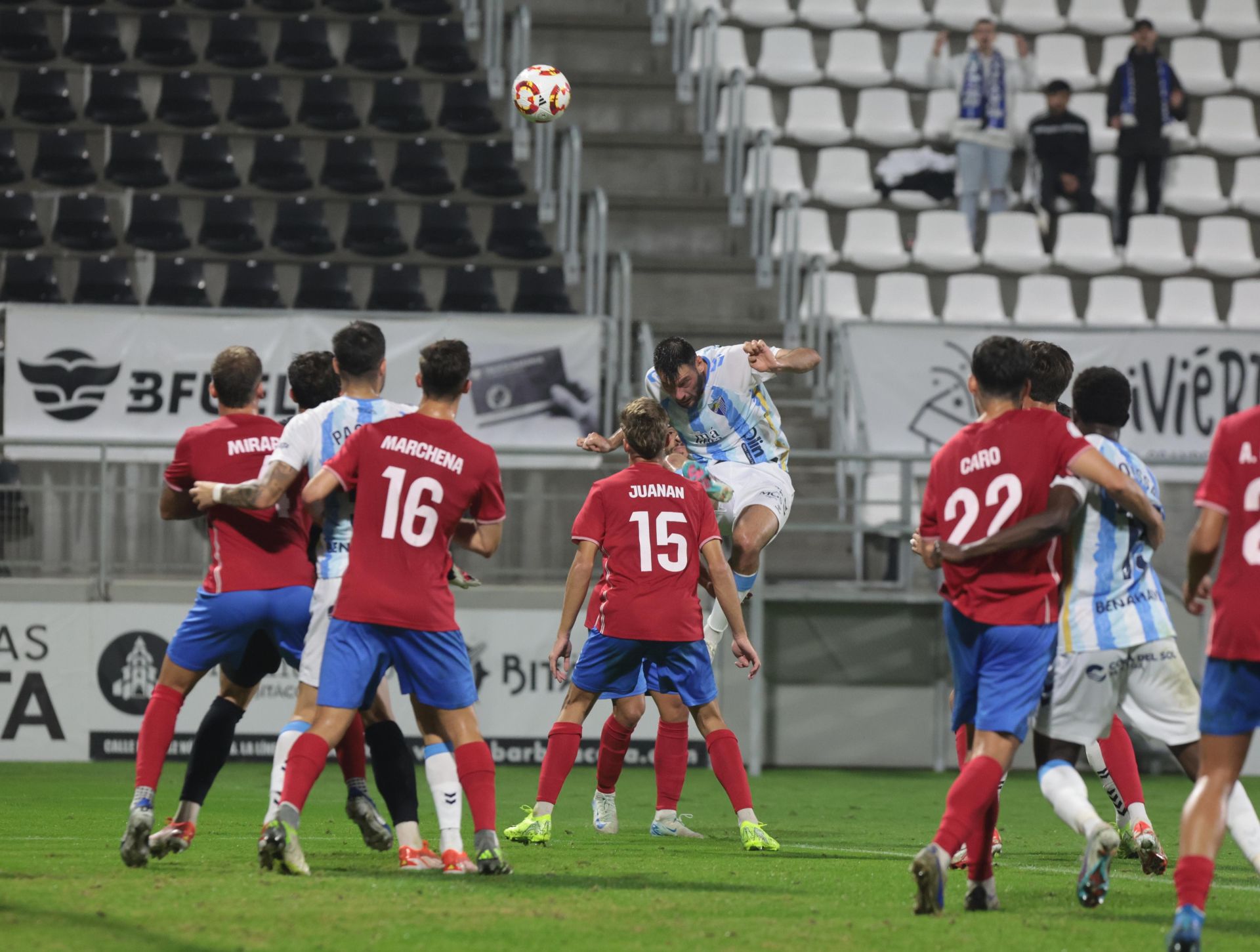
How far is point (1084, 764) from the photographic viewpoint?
1456 cm

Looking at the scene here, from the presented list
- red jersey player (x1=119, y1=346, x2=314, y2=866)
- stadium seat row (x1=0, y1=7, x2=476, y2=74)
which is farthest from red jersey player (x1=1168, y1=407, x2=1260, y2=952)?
stadium seat row (x1=0, y1=7, x2=476, y2=74)

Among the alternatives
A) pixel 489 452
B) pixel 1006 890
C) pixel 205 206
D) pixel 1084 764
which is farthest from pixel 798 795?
pixel 205 206

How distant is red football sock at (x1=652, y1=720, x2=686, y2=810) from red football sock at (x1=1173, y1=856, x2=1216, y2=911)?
13.1 ft

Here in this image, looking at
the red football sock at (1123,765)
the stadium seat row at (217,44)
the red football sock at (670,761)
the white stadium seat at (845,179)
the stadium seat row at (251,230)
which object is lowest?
the red football sock at (670,761)

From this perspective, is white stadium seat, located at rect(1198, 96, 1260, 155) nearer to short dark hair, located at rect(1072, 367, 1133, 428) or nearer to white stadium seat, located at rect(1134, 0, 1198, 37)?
white stadium seat, located at rect(1134, 0, 1198, 37)

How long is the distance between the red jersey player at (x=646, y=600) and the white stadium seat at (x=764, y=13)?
1467 cm

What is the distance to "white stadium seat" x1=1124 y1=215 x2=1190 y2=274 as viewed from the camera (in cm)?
1941

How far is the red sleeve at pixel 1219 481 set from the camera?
5297 mm

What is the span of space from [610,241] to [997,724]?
13.9 meters

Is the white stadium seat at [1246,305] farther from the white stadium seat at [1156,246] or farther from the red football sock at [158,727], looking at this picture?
the red football sock at [158,727]

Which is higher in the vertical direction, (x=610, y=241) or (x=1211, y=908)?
(x=610, y=241)

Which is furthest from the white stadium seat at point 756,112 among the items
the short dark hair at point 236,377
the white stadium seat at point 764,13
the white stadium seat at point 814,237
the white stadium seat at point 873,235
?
the short dark hair at point 236,377

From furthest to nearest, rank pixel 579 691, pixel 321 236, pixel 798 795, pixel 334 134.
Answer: pixel 334 134
pixel 321 236
pixel 798 795
pixel 579 691

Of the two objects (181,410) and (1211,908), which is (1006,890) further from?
(181,410)
